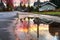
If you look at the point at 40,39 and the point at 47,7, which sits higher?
the point at 40,39

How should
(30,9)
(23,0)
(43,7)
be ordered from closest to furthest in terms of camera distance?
(30,9) < (43,7) < (23,0)

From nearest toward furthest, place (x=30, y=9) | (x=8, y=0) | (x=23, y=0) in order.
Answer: (x=30, y=9)
(x=8, y=0)
(x=23, y=0)

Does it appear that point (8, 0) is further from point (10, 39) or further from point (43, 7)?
point (10, 39)

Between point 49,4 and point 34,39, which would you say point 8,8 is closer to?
point 49,4

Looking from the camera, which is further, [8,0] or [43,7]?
[8,0]

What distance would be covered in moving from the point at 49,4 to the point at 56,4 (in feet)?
17.0

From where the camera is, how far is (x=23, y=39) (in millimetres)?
9945

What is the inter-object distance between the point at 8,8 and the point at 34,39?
221 ft

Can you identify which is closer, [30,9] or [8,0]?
[30,9]

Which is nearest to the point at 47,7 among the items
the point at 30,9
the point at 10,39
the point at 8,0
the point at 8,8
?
the point at 30,9

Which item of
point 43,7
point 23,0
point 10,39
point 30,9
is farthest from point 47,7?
point 10,39

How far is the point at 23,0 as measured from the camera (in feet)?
344

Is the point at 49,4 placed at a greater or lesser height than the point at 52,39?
lesser

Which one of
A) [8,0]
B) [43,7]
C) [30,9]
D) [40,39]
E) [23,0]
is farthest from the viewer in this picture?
[23,0]
